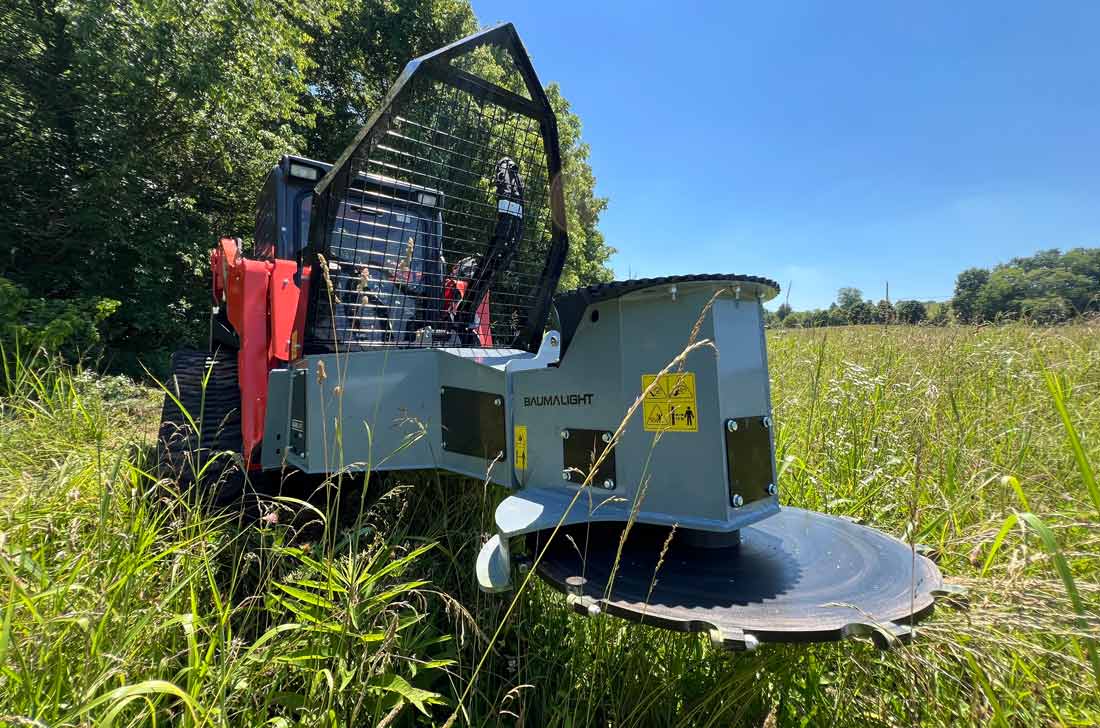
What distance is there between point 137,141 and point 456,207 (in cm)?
862

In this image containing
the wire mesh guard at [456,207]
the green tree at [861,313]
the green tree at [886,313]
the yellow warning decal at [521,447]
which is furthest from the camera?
the green tree at [861,313]

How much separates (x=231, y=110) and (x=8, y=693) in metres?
8.94

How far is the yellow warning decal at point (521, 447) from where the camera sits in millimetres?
1409

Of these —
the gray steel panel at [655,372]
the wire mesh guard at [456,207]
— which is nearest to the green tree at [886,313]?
the wire mesh guard at [456,207]

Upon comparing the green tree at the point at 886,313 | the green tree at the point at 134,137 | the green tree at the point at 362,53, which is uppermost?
the green tree at the point at 362,53

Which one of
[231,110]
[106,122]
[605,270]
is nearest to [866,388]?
[231,110]

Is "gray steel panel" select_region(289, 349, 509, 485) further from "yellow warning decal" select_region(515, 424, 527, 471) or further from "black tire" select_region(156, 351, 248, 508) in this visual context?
"black tire" select_region(156, 351, 248, 508)

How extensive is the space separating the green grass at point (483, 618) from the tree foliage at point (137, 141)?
6504mm

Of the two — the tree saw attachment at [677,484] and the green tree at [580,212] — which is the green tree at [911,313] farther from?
the green tree at [580,212]

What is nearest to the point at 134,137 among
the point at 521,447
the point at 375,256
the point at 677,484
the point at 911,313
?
the point at 375,256

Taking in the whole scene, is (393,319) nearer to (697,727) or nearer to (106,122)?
(697,727)

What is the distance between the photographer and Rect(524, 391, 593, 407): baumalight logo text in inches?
49.0

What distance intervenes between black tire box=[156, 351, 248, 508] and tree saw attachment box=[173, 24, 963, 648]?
0.20 ft

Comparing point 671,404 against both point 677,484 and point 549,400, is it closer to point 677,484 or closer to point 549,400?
point 677,484
